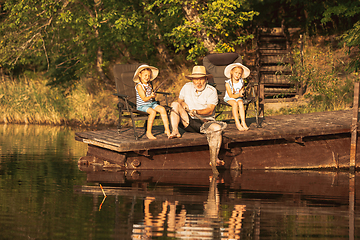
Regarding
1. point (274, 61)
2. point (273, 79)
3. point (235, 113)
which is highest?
point (274, 61)

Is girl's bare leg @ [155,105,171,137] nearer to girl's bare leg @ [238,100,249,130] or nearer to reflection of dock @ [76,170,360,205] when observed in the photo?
reflection of dock @ [76,170,360,205]

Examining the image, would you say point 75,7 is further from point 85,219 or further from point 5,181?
point 85,219

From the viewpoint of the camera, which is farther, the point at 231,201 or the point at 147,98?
the point at 147,98

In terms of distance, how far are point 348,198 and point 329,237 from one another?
2.22m

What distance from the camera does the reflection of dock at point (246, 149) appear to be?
991 centimetres

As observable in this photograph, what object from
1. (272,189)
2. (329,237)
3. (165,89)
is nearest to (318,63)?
(165,89)

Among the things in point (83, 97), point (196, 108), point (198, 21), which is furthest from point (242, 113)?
point (83, 97)

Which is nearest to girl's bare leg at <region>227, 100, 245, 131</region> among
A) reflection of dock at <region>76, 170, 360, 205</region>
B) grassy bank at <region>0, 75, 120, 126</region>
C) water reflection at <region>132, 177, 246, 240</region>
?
reflection of dock at <region>76, 170, 360, 205</region>

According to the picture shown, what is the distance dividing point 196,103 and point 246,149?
3.76 ft

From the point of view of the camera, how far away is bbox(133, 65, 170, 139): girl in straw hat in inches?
393

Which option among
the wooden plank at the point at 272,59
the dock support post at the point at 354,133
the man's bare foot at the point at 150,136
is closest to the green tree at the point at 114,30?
the wooden plank at the point at 272,59

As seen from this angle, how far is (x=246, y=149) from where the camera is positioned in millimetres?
10375

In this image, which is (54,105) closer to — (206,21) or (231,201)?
(206,21)

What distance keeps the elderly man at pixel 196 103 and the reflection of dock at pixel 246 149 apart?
226mm
